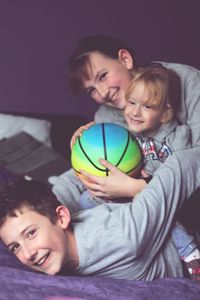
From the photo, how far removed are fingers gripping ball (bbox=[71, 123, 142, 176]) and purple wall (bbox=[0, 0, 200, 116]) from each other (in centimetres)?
114

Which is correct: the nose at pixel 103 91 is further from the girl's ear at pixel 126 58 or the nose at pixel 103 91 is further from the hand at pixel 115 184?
the hand at pixel 115 184

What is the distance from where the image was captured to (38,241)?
55.6 inches

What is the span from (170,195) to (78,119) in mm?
1501

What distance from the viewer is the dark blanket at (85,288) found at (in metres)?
1.31

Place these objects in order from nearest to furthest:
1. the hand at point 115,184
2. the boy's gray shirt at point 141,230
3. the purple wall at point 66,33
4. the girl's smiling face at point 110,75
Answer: the boy's gray shirt at point 141,230, the hand at point 115,184, the girl's smiling face at point 110,75, the purple wall at point 66,33

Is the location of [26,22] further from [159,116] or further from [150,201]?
[150,201]

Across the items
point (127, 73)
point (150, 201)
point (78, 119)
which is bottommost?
point (78, 119)

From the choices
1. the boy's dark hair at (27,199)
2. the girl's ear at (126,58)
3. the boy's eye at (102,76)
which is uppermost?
the girl's ear at (126,58)

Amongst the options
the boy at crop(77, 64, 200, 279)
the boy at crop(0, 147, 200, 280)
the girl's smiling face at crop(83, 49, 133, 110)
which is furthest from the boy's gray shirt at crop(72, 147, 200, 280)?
the girl's smiling face at crop(83, 49, 133, 110)

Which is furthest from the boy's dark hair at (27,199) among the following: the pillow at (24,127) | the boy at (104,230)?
the pillow at (24,127)

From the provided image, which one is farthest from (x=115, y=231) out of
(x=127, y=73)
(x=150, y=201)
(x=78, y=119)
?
(x=78, y=119)

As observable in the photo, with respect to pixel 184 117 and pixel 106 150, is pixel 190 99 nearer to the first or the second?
pixel 184 117

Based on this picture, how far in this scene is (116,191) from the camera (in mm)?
1657

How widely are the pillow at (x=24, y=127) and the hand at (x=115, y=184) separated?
1.11 meters
